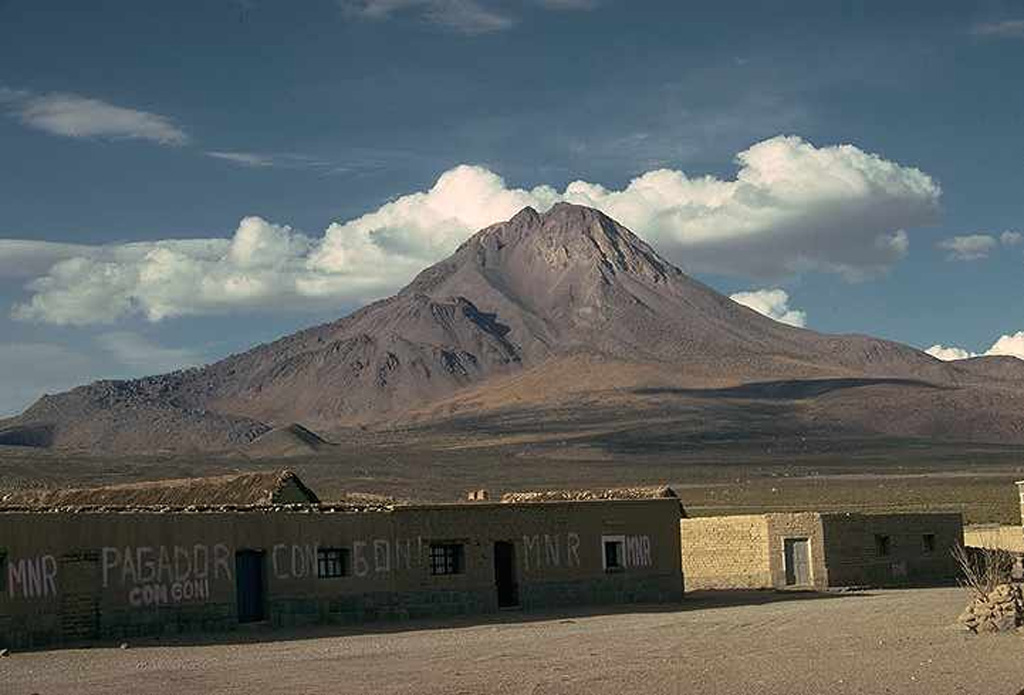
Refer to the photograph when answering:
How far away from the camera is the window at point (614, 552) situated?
1645 inches

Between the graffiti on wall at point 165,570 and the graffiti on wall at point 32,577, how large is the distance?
130cm

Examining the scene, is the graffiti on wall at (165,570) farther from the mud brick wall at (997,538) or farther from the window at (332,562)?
the mud brick wall at (997,538)

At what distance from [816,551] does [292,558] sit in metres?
19.3

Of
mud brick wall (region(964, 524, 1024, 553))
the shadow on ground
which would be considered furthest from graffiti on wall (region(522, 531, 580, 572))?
mud brick wall (region(964, 524, 1024, 553))

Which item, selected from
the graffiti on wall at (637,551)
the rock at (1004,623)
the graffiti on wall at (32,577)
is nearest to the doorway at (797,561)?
the graffiti on wall at (637,551)

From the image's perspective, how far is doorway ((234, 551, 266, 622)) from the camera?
34031 millimetres

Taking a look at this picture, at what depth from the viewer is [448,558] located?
1508 inches

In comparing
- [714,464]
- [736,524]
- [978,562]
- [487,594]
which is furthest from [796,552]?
[714,464]

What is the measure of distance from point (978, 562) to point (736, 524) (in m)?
8.14

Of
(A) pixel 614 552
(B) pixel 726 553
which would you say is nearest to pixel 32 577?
(A) pixel 614 552

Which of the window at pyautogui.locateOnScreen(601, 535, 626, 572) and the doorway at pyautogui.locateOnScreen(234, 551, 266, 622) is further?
the window at pyautogui.locateOnScreen(601, 535, 626, 572)

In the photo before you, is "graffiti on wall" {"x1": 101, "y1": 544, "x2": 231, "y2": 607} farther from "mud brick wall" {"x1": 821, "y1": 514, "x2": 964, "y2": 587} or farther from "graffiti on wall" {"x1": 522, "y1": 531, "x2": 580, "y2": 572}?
"mud brick wall" {"x1": 821, "y1": 514, "x2": 964, "y2": 587}

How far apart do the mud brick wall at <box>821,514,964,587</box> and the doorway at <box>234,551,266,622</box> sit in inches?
789

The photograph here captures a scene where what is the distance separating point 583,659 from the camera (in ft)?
84.8
